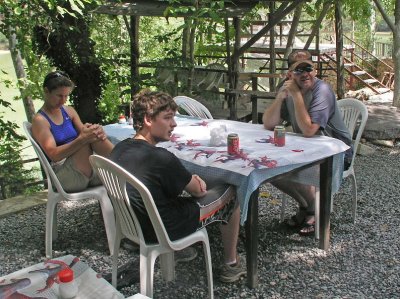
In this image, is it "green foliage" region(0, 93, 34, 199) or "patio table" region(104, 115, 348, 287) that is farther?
"green foliage" region(0, 93, 34, 199)

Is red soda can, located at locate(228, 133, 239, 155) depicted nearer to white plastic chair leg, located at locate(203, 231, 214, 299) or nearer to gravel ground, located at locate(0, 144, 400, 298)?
white plastic chair leg, located at locate(203, 231, 214, 299)

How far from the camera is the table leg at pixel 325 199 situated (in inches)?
125

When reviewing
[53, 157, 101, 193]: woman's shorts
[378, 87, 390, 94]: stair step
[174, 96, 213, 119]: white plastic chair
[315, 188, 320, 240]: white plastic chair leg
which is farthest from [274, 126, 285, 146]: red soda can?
[378, 87, 390, 94]: stair step

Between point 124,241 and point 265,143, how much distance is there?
4.07 ft

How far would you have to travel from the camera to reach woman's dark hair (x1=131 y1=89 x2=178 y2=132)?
2.49m

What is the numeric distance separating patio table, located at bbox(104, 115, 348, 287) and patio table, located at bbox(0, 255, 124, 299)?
0.84 m

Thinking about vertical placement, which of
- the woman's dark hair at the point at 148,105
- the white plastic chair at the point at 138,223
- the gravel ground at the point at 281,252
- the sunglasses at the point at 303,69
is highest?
the sunglasses at the point at 303,69

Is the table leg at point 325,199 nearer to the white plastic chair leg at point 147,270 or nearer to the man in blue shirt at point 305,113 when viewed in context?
the man in blue shirt at point 305,113

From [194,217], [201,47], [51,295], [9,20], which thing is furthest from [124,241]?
[201,47]

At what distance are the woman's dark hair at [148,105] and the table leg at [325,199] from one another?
3.81ft

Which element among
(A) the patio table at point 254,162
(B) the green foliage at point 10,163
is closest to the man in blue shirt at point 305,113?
(A) the patio table at point 254,162

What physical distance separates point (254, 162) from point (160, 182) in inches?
23.2

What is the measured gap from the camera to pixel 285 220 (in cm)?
383

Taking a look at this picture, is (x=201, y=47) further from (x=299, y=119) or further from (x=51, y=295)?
(x=51, y=295)
